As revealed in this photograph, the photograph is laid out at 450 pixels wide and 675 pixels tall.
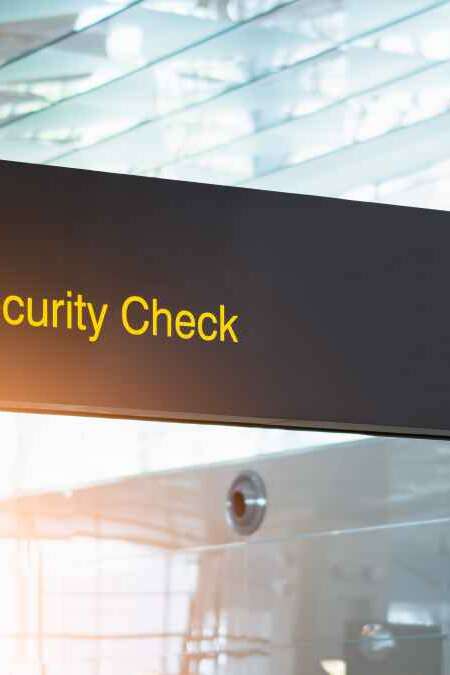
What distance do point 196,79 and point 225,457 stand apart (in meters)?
3.00

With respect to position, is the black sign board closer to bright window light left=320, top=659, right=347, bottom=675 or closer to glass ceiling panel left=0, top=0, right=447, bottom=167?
glass ceiling panel left=0, top=0, right=447, bottom=167

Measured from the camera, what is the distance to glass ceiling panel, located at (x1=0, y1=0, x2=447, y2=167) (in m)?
10.1

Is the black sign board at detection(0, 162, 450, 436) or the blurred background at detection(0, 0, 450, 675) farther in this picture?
the blurred background at detection(0, 0, 450, 675)

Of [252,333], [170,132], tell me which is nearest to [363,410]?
[252,333]

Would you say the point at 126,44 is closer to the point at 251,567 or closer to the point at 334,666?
the point at 251,567

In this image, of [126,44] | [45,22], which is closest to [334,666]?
[126,44]

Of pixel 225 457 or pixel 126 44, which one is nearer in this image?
pixel 126 44

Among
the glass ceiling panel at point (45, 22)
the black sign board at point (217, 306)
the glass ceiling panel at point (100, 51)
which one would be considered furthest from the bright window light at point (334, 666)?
the glass ceiling panel at point (45, 22)

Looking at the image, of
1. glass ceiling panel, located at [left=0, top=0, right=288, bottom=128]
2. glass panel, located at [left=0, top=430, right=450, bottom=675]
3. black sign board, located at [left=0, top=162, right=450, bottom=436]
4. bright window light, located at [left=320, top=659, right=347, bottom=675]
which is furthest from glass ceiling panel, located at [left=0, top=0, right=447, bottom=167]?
bright window light, located at [left=320, top=659, right=347, bottom=675]

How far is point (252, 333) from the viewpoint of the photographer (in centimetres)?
737

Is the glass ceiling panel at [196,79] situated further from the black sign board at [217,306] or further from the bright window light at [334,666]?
the bright window light at [334,666]

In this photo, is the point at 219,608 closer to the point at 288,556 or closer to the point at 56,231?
the point at 288,556

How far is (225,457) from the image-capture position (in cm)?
1166

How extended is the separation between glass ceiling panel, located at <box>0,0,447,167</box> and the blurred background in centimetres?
2
